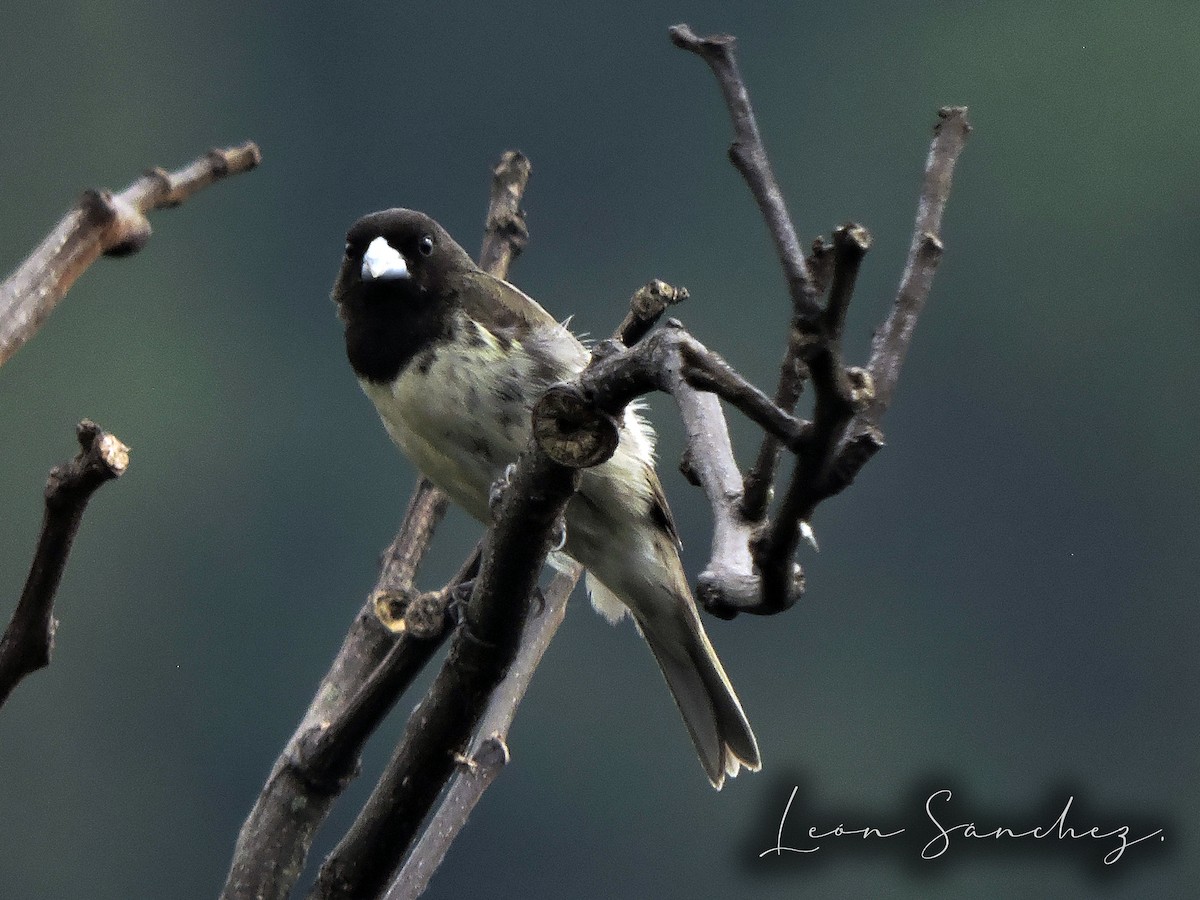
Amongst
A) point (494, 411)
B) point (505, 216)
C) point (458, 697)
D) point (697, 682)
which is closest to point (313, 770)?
point (458, 697)

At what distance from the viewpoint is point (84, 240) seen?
3.67 feet

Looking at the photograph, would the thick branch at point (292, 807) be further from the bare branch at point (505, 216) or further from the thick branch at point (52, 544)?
the bare branch at point (505, 216)

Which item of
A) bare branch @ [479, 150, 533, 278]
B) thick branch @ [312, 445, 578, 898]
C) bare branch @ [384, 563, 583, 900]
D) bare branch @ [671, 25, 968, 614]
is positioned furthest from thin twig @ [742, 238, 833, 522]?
bare branch @ [479, 150, 533, 278]

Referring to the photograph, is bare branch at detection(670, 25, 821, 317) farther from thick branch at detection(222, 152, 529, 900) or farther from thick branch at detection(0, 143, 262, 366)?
thick branch at detection(222, 152, 529, 900)

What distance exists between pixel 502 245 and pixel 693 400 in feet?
3.93

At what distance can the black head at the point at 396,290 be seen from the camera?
2.08m

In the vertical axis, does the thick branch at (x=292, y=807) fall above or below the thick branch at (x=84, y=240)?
below

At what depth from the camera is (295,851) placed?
1659 mm

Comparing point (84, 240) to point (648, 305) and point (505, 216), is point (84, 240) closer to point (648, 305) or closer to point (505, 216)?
point (648, 305)

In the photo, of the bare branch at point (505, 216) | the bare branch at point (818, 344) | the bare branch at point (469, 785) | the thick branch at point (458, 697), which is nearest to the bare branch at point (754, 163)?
the bare branch at point (818, 344)

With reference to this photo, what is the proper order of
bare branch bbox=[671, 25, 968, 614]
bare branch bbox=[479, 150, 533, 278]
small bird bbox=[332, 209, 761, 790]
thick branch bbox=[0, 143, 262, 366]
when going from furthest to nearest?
bare branch bbox=[479, 150, 533, 278], small bird bbox=[332, 209, 761, 790], thick branch bbox=[0, 143, 262, 366], bare branch bbox=[671, 25, 968, 614]

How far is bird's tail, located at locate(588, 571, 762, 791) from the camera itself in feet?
6.77

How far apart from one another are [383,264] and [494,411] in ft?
0.95

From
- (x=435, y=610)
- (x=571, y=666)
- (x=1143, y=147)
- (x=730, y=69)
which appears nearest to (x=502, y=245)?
(x=435, y=610)
